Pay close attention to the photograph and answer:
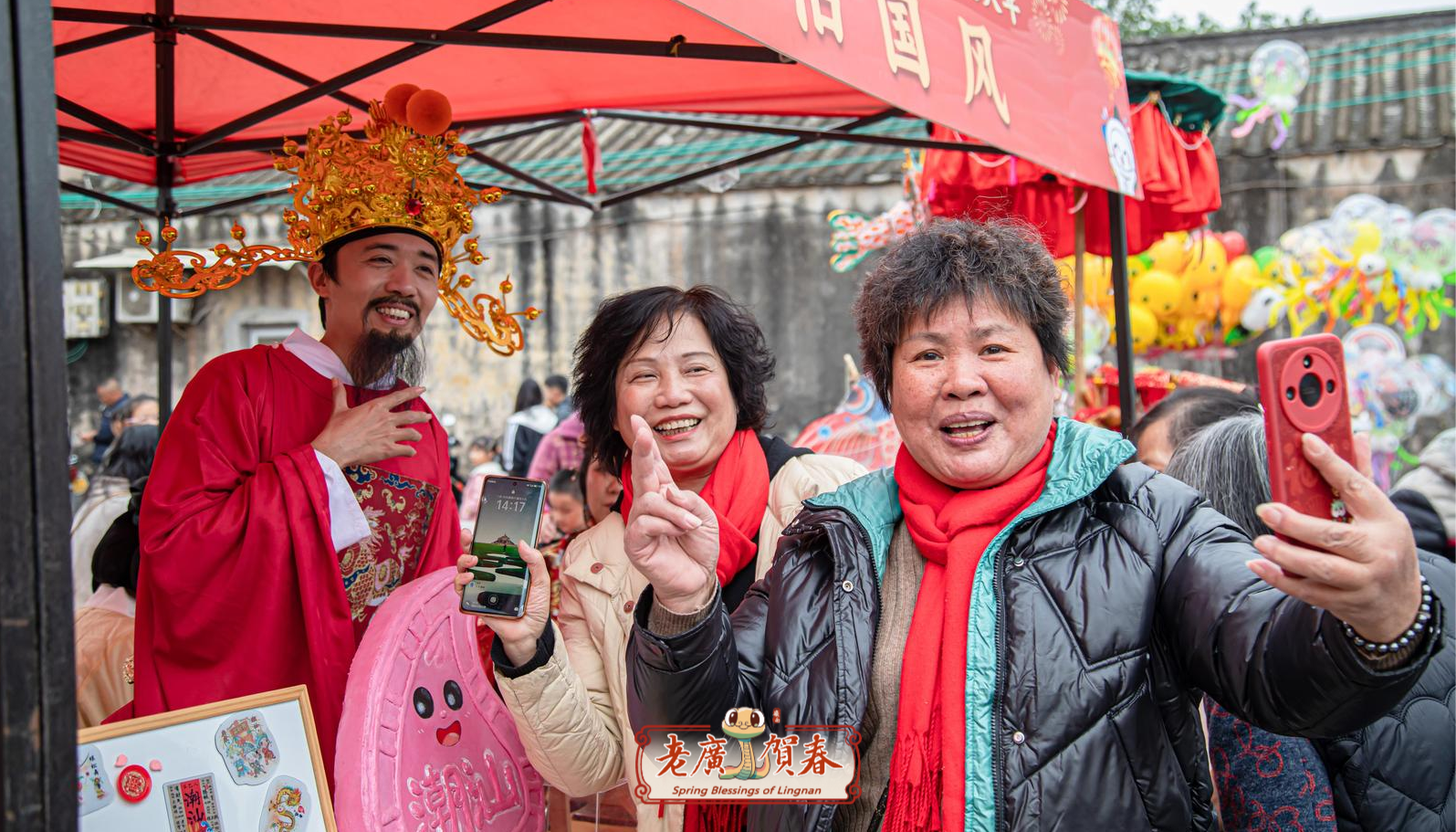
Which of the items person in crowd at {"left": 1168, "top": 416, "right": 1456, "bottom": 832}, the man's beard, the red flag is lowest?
person in crowd at {"left": 1168, "top": 416, "right": 1456, "bottom": 832}

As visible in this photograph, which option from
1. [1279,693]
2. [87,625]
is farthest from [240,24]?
[1279,693]

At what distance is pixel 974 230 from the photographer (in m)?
→ 1.68

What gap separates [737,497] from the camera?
2.20 m

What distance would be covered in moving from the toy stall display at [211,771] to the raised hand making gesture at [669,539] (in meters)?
0.74

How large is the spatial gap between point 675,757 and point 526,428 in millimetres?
6865

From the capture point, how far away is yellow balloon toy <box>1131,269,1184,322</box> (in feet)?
25.8

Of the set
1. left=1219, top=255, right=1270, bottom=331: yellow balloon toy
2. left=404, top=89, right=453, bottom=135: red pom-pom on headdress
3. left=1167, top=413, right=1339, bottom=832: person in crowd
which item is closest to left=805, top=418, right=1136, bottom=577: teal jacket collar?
left=1167, top=413, right=1339, bottom=832: person in crowd

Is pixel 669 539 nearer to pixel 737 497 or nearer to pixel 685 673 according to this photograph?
pixel 685 673

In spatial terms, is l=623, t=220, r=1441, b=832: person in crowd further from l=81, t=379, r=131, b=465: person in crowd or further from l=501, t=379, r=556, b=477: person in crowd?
l=81, t=379, r=131, b=465: person in crowd

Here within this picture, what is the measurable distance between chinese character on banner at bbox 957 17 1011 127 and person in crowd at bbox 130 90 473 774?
4.18 ft

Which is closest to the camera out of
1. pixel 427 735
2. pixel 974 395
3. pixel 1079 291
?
pixel 974 395

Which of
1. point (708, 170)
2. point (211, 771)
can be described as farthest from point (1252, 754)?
point (708, 170)

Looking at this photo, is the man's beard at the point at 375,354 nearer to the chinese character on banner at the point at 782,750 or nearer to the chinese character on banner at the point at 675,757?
the chinese character on banner at the point at 675,757

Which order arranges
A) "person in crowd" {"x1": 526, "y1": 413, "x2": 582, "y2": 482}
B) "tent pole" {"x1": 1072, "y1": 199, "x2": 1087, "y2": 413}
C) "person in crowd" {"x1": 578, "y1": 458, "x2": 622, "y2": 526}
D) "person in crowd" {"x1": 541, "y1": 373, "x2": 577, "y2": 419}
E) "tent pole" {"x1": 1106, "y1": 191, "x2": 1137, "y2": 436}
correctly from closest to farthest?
"person in crowd" {"x1": 578, "y1": 458, "x2": 622, "y2": 526}, "tent pole" {"x1": 1106, "y1": 191, "x2": 1137, "y2": 436}, "tent pole" {"x1": 1072, "y1": 199, "x2": 1087, "y2": 413}, "person in crowd" {"x1": 526, "y1": 413, "x2": 582, "y2": 482}, "person in crowd" {"x1": 541, "y1": 373, "x2": 577, "y2": 419}
